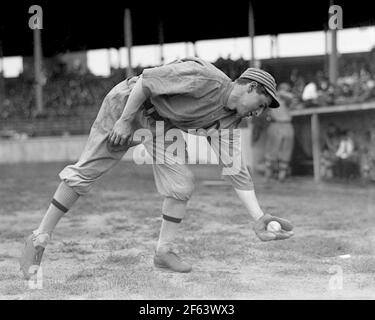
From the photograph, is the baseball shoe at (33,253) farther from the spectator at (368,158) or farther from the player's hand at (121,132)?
the spectator at (368,158)

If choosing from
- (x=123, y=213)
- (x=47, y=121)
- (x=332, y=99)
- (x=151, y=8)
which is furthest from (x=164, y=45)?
(x=123, y=213)

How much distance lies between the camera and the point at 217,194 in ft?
27.1

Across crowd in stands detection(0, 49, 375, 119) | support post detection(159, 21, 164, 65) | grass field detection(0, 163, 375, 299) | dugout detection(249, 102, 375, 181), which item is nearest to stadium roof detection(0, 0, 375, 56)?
support post detection(159, 21, 164, 65)

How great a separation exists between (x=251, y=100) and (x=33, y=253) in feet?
4.92

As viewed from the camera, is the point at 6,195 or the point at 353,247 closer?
the point at 353,247

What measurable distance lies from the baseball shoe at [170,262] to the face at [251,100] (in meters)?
0.94

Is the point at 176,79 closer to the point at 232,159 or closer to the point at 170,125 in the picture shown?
the point at 170,125

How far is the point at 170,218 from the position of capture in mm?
3854

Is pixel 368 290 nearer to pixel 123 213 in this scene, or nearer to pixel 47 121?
pixel 123 213

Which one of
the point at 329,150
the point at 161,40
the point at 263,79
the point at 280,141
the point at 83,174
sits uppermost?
the point at 161,40

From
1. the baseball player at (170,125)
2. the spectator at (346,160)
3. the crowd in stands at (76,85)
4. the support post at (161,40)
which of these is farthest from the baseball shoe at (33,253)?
the support post at (161,40)

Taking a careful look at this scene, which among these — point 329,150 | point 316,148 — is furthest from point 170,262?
point 329,150

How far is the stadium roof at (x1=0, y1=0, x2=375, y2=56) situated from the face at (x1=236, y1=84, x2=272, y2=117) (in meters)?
15.0

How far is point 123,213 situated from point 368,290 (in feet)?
11.8
